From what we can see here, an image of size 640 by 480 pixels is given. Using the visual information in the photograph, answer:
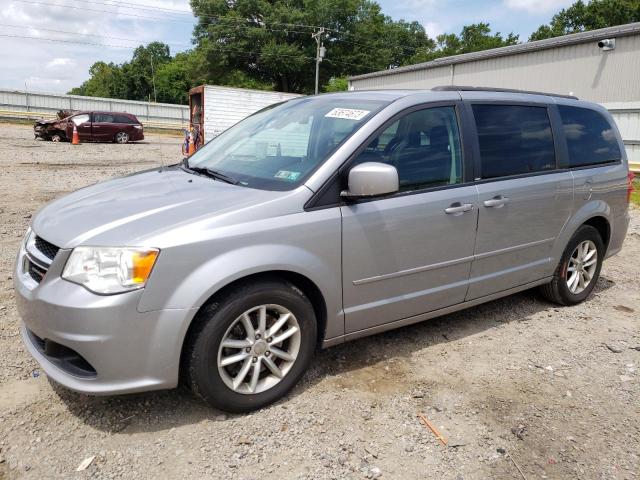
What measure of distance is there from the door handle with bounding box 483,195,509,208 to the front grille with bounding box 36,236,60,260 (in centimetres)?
269

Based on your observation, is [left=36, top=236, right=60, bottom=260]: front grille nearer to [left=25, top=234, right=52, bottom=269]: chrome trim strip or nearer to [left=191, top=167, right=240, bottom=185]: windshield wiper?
[left=25, top=234, right=52, bottom=269]: chrome trim strip

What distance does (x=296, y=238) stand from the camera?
112 inches

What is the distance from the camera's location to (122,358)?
249 cm

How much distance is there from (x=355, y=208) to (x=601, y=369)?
2.13m

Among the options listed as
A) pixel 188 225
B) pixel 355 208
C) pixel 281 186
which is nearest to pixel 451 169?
pixel 355 208

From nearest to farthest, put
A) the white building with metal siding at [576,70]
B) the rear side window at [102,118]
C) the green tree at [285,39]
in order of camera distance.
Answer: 1. the white building with metal siding at [576,70]
2. the rear side window at [102,118]
3. the green tree at [285,39]

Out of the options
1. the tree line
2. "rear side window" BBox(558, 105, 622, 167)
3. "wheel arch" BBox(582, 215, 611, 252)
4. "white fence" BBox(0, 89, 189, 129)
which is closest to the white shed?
"rear side window" BBox(558, 105, 622, 167)

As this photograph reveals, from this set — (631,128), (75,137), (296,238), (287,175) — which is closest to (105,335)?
(296,238)

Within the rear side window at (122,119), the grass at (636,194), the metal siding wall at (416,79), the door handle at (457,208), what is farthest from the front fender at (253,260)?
the rear side window at (122,119)

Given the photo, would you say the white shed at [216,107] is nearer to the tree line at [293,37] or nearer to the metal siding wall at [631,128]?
the metal siding wall at [631,128]

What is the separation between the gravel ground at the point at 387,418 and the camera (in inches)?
99.5

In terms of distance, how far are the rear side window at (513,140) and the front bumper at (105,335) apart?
241cm

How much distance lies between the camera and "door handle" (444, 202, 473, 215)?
11.3ft

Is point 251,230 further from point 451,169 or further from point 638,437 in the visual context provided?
point 638,437
